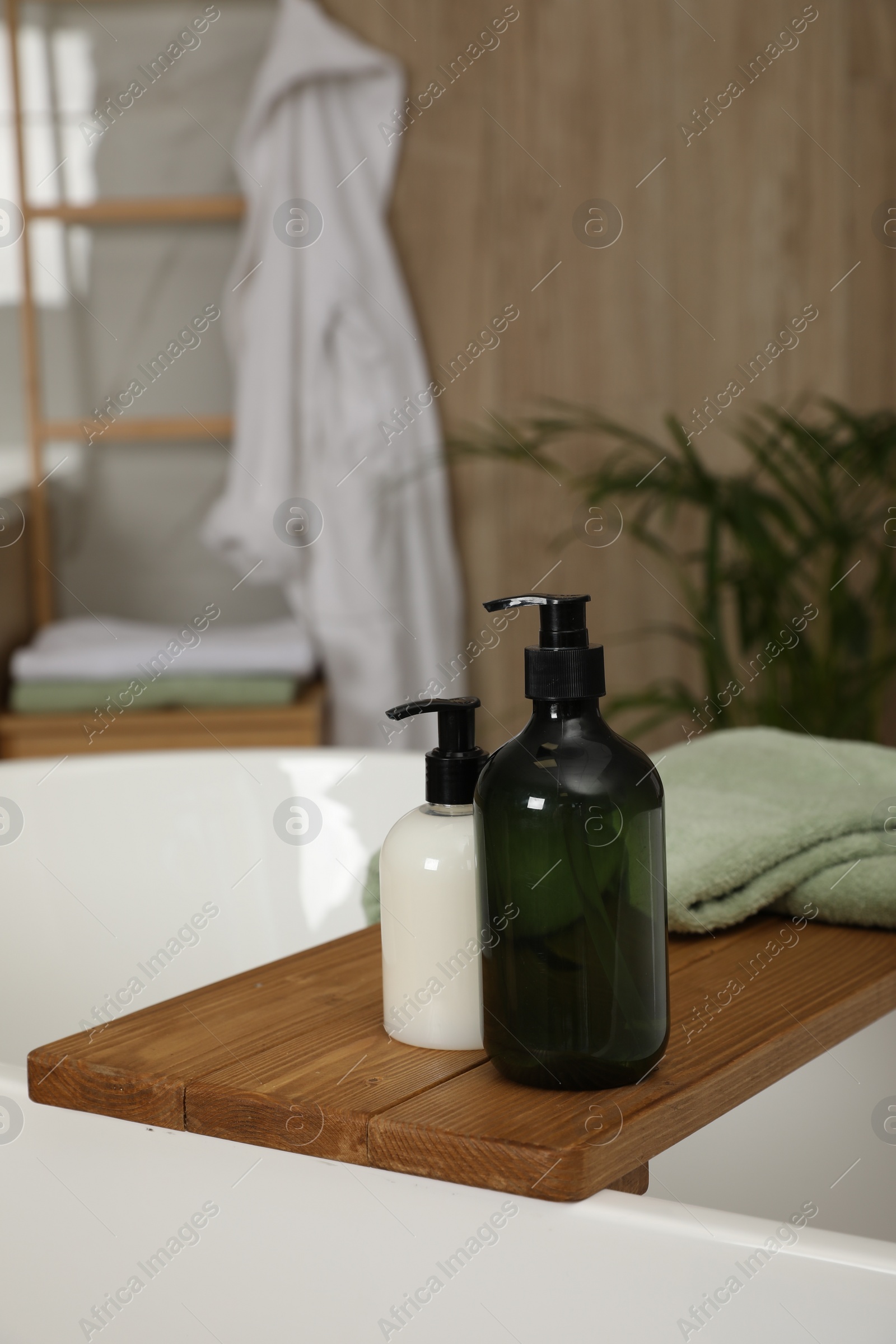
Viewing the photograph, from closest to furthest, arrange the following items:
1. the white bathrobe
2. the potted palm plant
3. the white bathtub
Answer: the white bathtub
the potted palm plant
the white bathrobe

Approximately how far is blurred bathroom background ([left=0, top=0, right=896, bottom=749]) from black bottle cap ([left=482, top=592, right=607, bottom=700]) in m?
1.85

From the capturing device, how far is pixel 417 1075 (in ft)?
1.96

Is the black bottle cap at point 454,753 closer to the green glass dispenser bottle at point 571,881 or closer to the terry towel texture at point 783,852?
the green glass dispenser bottle at point 571,881

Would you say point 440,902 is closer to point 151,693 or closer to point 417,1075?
point 417,1075

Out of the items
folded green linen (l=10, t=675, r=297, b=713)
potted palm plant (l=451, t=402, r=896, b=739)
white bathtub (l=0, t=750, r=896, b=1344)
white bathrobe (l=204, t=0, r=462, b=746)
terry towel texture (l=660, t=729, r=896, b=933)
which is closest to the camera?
white bathtub (l=0, t=750, r=896, b=1344)

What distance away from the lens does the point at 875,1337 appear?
0.49 metres

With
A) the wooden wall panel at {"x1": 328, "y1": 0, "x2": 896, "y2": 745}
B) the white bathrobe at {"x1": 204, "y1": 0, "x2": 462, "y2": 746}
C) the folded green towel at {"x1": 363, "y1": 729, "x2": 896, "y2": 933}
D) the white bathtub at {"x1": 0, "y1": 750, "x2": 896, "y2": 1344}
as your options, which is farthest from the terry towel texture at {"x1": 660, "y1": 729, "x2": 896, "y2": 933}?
the wooden wall panel at {"x1": 328, "y1": 0, "x2": 896, "y2": 745}

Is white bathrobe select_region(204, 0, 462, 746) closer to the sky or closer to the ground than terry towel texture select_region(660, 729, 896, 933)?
closer to the sky

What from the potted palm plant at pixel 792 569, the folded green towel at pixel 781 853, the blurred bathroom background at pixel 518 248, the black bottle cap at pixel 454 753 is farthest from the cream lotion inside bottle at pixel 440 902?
the blurred bathroom background at pixel 518 248

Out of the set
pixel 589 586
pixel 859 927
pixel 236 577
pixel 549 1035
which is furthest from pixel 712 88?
pixel 549 1035

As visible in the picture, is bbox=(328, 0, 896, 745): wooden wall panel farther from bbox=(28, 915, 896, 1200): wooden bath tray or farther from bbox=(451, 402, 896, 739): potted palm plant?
bbox=(28, 915, 896, 1200): wooden bath tray

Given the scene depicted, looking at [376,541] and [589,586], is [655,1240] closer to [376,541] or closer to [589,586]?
[376,541]

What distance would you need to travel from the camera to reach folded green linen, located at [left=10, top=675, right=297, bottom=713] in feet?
6.98

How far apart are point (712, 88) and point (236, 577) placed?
4.07ft
